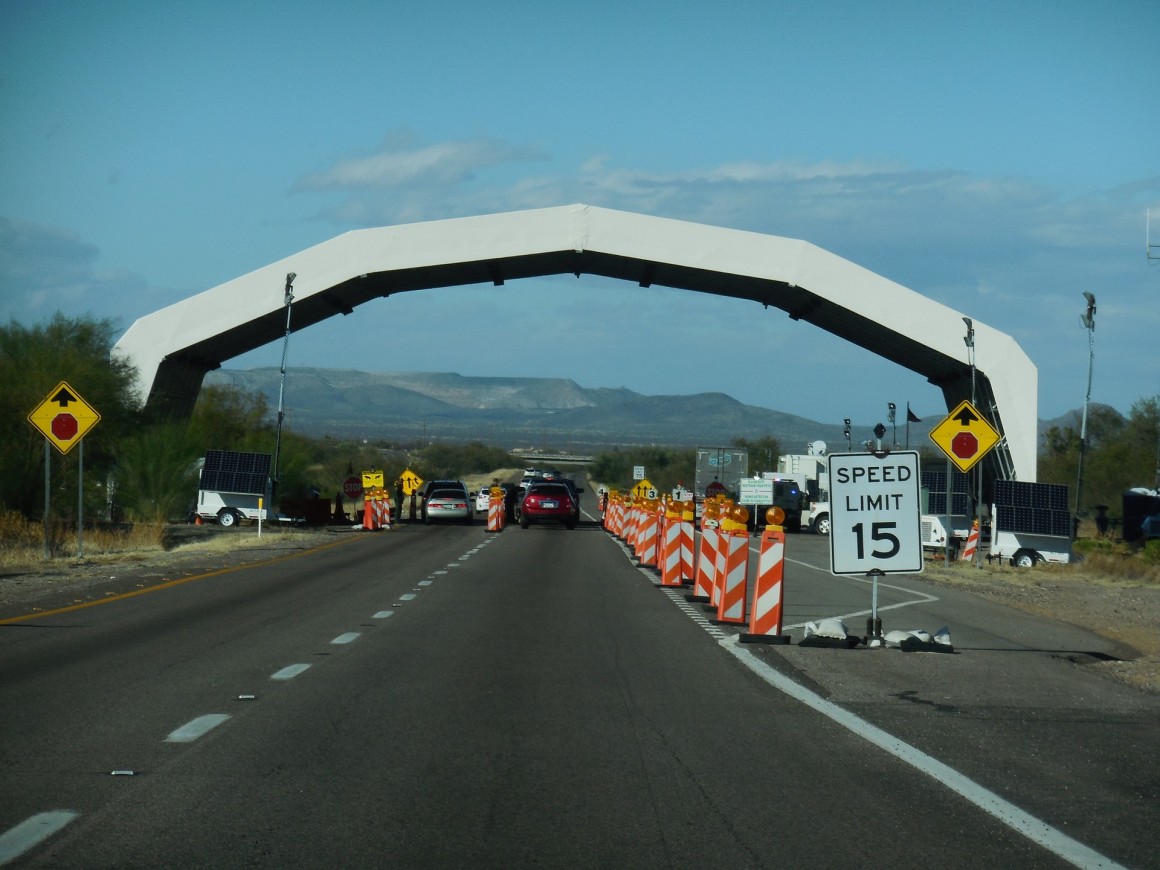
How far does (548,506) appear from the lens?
49688 millimetres

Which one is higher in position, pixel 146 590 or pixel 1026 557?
pixel 1026 557

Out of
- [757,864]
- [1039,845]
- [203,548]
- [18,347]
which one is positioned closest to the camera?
[757,864]

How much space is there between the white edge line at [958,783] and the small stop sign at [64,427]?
1718cm

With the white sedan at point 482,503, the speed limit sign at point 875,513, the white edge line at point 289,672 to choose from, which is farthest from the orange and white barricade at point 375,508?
the white edge line at point 289,672

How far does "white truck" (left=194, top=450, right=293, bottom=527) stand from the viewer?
152ft

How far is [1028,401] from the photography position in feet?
136

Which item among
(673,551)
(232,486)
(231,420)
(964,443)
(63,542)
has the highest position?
(231,420)

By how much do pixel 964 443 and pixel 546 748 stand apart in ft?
77.1

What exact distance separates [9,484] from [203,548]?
646 cm

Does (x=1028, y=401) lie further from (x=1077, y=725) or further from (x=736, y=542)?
(x=1077, y=725)

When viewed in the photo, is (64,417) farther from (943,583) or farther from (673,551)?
(943,583)

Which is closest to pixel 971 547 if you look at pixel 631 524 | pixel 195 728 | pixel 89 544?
pixel 631 524

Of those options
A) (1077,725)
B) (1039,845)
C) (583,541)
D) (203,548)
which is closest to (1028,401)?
(583,541)

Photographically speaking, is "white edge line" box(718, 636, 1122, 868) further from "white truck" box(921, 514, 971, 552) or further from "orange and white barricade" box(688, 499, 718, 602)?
"white truck" box(921, 514, 971, 552)
